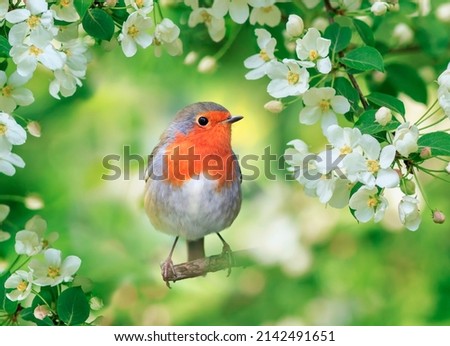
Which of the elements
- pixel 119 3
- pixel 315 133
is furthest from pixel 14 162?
pixel 315 133

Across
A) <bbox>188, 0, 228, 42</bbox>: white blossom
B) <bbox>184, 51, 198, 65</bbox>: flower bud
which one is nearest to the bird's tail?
<bbox>184, 51, 198, 65</bbox>: flower bud

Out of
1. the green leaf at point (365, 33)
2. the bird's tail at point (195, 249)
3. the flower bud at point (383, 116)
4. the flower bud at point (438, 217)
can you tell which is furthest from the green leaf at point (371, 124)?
the bird's tail at point (195, 249)

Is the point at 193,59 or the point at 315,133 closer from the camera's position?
the point at 193,59

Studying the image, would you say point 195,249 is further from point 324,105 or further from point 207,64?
point 324,105

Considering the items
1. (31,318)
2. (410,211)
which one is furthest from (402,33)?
(31,318)

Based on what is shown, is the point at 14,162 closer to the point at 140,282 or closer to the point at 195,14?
the point at 195,14

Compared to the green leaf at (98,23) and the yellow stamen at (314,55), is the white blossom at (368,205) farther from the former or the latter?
the green leaf at (98,23)
